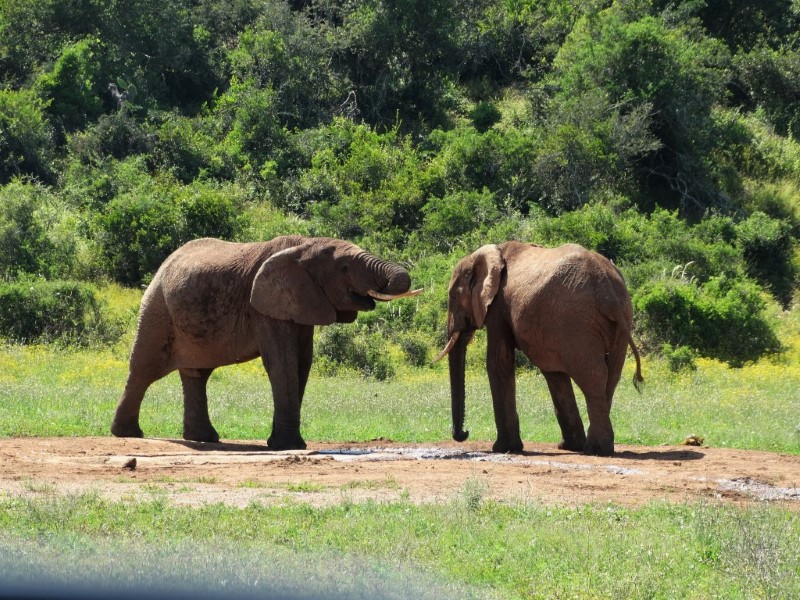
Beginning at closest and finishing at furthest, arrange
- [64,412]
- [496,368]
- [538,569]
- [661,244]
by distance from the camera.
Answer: [538,569], [496,368], [64,412], [661,244]

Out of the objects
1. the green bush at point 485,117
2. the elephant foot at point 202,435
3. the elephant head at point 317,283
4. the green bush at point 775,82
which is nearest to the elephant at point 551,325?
the elephant head at point 317,283

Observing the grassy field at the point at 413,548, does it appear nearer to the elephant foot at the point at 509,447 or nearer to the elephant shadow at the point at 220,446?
the elephant foot at the point at 509,447

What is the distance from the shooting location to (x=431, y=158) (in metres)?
36.8

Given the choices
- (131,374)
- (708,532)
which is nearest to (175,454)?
(131,374)

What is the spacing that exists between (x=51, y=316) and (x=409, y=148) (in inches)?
551

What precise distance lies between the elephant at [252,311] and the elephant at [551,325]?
0.94 m

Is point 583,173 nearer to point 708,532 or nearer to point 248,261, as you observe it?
point 248,261

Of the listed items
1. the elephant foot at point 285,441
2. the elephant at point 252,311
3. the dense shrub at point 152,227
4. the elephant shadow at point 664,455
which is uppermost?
the dense shrub at point 152,227

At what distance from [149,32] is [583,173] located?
15.9m

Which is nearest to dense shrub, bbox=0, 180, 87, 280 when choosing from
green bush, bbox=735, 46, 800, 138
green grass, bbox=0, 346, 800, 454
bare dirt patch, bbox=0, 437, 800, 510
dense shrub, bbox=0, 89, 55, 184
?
green grass, bbox=0, 346, 800, 454

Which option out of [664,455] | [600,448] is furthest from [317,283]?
[664,455]

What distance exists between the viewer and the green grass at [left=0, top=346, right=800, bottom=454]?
16.7m

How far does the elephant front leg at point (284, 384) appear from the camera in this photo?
49.2 feet

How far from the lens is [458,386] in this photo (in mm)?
15266
